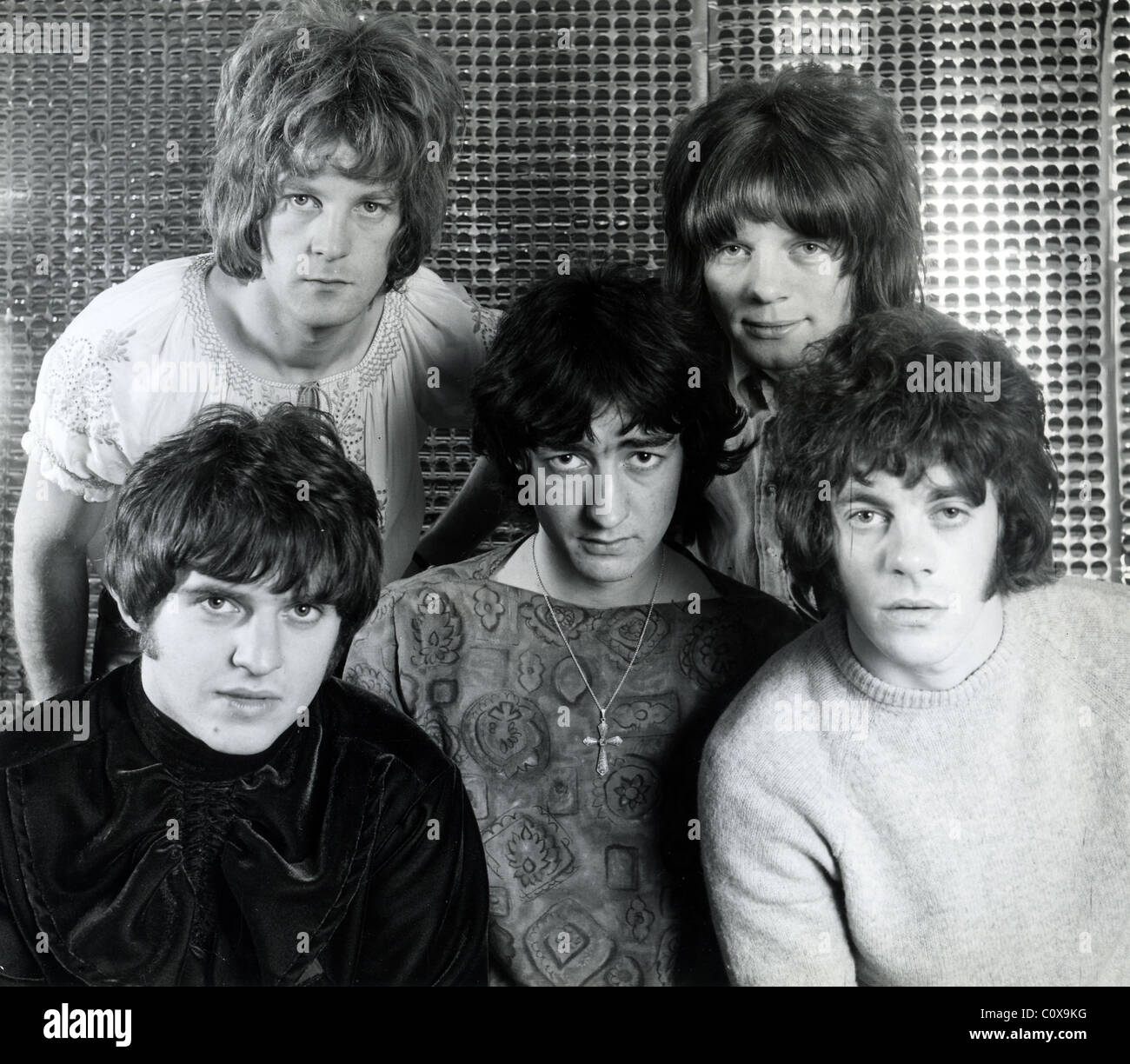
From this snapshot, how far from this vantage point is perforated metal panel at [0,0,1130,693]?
1927 mm

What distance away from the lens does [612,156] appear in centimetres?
197

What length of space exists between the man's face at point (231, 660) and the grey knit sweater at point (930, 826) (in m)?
0.56

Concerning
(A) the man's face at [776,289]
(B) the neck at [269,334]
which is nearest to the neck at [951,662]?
(A) the man's face at [776,289]

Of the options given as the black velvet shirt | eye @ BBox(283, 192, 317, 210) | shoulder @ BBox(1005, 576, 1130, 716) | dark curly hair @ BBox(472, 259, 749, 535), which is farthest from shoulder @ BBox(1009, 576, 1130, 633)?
eye @ BBox(283, 192, 317, 210)

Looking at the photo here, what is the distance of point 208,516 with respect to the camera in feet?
5.66

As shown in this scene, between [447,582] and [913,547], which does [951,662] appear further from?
[447,582]

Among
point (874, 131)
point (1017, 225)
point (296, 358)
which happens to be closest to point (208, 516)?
point (296, 358)

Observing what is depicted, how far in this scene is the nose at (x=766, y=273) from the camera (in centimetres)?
182

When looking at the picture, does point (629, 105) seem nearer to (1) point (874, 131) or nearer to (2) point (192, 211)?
(1) point (874, 131)

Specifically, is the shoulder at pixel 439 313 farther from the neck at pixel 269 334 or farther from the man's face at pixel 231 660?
the man's face at pixel 231 660

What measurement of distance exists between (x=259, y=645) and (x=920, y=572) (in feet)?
2.77

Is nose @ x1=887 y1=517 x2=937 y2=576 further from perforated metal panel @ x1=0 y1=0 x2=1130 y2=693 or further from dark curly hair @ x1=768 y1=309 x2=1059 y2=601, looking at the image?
perforated metal panel @ x1=0 y1=0 x2=1130 y2=693

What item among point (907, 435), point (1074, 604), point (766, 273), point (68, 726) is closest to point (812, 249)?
point (766, 273)
